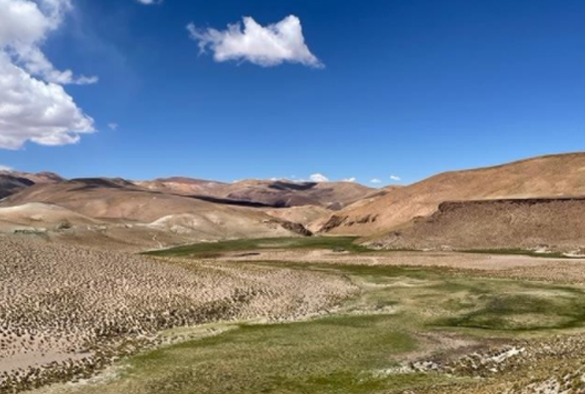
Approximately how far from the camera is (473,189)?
16338 cm

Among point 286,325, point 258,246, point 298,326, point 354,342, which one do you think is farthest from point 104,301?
point 258,246

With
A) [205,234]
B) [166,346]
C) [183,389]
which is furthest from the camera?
[205,234]

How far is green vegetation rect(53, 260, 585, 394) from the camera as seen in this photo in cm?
3014

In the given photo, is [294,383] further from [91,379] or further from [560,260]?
[560,260]

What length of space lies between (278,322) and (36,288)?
19.8 metres

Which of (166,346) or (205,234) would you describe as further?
(205,234)

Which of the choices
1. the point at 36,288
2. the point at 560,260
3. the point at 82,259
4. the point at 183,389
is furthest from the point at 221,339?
the point at 560,260

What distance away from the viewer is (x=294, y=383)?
30250 millimetres

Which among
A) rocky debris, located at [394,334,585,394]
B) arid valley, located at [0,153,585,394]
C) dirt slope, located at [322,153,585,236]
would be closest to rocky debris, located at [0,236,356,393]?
arid valley, located at [0,153,585,394]

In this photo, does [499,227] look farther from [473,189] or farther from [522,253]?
[473,189]

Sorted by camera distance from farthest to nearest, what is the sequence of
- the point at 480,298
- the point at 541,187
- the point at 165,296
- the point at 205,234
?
the point at 205,234 < the point at 541,187 < the point at 480,298 < the point at 165,296

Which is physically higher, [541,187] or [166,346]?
[541,187]

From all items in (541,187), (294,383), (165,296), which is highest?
(541,187)

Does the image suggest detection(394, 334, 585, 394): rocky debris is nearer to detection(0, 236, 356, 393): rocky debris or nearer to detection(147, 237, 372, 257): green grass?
detection(0, 236, 356, 393): rocky debris
